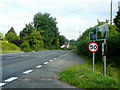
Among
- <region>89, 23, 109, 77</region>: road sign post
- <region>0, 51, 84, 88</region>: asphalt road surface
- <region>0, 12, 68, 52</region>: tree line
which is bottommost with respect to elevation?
Answer: <region>0, 51, 84, 88</region>: asphalt road surface

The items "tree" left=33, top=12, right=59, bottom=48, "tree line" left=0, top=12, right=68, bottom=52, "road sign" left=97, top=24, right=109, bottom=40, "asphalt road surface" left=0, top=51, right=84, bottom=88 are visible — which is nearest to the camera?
"asphalt road surface" left=0, top=51, right=84, bottom=88

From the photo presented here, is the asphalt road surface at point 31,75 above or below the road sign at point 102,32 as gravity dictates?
below

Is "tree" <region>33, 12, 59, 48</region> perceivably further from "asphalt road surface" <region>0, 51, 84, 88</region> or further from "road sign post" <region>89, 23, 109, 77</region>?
"road sign post" <region>89, 23, 109, 77</region>

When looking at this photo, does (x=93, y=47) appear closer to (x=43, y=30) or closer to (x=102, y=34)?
(x=102, y=34)

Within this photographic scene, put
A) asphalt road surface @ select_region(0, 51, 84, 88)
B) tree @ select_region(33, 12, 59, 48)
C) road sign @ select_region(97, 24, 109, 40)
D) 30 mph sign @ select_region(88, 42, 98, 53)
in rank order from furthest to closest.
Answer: tree @ select_region(33, 12, 59, 48), 30 mph sign @ select_region(88, 42, 98, 53), road sign @ select_region(97, 24, 109, 40), asphalt road surface @ select_region(0, 51, 84, 88)

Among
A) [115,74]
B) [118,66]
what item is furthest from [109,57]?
[115,74]

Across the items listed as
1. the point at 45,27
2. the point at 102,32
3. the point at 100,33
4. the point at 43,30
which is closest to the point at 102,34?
the point at 102,32

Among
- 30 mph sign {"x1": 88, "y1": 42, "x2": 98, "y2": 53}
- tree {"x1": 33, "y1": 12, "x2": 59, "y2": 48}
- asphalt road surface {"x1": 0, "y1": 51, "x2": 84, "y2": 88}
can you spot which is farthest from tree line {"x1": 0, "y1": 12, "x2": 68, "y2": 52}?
30 mph sign {"x1": 88, "y1": 42, "x2": 98, "y2": 53}

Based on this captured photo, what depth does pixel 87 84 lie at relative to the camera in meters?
6.71

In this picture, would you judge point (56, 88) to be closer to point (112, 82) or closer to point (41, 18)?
point (112, 82)

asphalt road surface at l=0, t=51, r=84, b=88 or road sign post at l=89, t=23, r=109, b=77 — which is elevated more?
road sign post at l=89, t=23, r=109, b=77

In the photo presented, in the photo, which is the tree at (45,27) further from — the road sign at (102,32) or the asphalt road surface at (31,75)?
the road sign at (102,32)

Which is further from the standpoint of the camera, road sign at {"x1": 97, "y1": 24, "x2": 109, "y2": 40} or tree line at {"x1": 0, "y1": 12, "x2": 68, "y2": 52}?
tree line at {"x1": 0, "y1": 12, "x2": 68, "y2": 52}

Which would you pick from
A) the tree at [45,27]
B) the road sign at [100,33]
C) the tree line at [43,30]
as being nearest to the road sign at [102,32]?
the road sign at [100,33]
